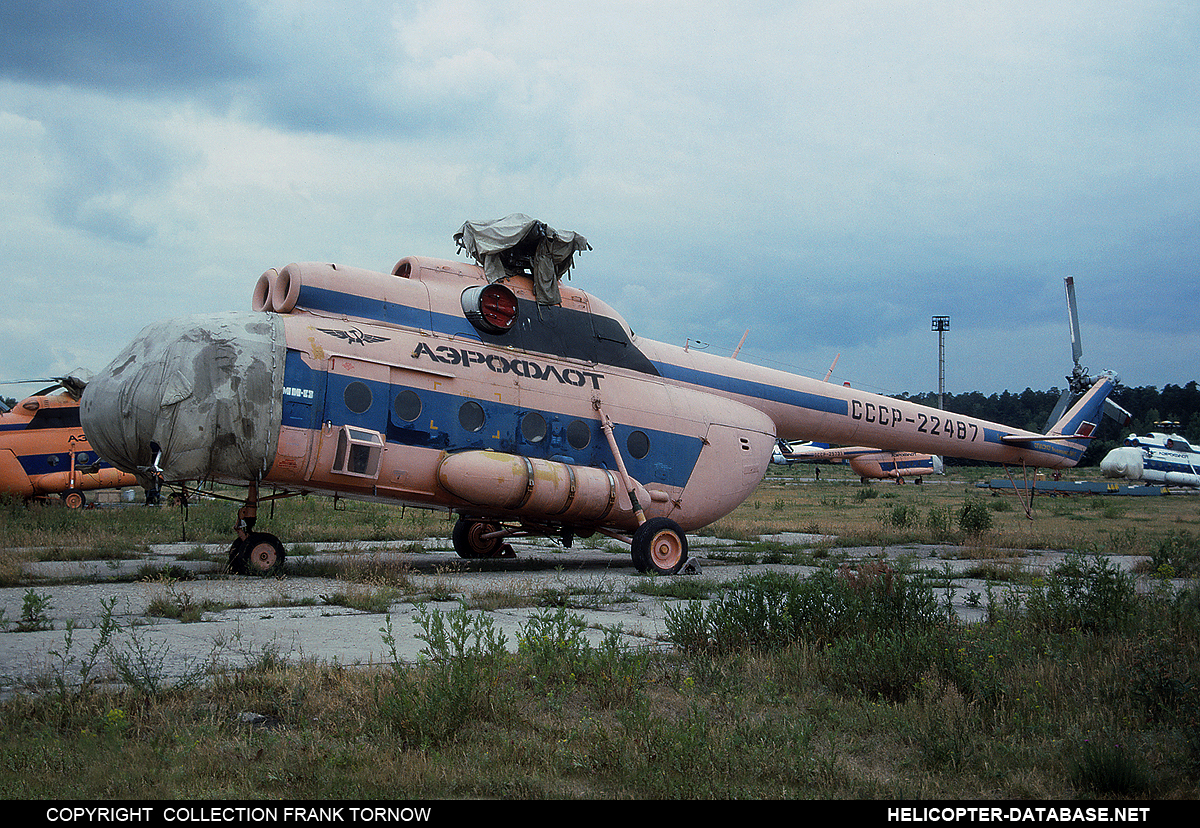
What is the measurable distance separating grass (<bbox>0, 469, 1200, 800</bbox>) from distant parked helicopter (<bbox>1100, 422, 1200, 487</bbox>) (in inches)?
2034

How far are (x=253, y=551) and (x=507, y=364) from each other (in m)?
4.54

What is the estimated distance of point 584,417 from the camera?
45.8ft

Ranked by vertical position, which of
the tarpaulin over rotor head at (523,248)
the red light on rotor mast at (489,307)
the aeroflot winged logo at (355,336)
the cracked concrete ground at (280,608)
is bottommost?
the cracked concrete ground at (280,608)

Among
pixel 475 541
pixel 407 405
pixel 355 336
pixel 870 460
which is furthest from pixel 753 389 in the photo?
pixel 870 460

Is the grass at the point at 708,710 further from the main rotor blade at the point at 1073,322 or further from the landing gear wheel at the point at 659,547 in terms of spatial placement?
the main rotor blade at the point at 1073,322

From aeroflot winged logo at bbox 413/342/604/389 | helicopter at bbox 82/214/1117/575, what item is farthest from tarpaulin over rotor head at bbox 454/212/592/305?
aeroflot winged logo at bbox 413/342/604/389

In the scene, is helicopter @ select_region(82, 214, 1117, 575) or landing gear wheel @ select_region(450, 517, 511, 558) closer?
helicopter @ select_region(82, 214, 1117, 575)

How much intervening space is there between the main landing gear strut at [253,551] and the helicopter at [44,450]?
1691cm

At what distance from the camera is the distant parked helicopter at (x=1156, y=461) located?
172 feet

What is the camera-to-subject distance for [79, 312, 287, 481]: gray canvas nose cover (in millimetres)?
10664

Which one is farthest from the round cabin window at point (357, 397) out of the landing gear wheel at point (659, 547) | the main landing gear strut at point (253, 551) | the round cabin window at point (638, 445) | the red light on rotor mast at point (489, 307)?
the landing gear wheel at point (659, 547)

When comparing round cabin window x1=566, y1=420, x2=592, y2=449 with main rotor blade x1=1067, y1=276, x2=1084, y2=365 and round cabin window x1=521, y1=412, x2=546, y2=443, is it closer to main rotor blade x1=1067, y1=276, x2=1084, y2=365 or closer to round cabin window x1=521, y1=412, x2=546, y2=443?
round cabin window x1=521, y1=412, x2=546, y2=443

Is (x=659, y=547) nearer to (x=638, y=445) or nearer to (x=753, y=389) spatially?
(x=638, y=445)
